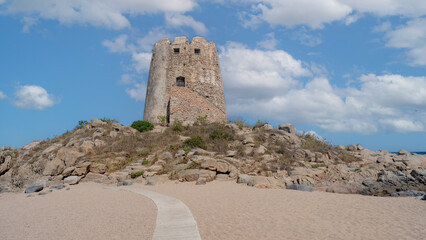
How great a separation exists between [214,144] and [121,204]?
11.7 meters

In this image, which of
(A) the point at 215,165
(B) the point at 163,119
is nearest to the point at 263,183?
(A) the point at 215,165

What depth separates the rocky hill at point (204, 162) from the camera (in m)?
15.4

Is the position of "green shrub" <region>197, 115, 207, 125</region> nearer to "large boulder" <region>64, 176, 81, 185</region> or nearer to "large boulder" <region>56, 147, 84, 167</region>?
"large boulder" <region>56, 147, 84, 167</region>

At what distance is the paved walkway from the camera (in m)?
6.25

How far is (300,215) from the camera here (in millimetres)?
8242

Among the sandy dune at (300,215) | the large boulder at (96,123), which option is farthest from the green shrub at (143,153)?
the sandy dune at (300,215)

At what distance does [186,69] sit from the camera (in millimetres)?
29594

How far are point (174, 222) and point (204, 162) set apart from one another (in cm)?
924

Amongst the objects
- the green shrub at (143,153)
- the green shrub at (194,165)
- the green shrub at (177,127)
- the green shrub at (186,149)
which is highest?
the green shrub at (177,127)

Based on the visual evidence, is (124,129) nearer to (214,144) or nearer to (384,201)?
(214,144)

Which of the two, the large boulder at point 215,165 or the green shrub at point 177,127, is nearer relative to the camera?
the large boulder at point 215,165

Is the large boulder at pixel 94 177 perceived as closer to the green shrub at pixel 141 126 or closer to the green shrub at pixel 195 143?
the green shrub at pixel 195 143

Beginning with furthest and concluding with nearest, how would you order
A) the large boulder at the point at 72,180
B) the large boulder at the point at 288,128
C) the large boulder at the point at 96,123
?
the large boulder at the point at 288,128 → the large boulder at the point at 96,123 → the large boulder at the point at 72,180

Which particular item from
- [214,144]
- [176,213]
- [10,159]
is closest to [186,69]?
[214,144]
